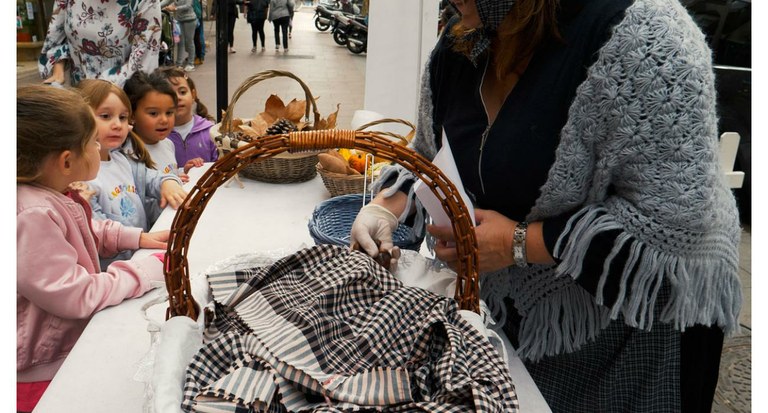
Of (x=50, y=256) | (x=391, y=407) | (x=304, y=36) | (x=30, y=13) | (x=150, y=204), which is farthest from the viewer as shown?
(x=30, y=13)

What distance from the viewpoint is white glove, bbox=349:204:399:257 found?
4.12ft

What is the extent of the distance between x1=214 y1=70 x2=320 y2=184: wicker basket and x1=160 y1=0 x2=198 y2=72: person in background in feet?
10.4

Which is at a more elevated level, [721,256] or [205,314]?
[721,256]

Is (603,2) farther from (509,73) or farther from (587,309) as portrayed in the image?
(587,309)

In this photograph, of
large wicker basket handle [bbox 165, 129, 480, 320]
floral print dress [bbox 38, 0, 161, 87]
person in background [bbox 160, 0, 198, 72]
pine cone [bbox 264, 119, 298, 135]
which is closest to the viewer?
large wicker basket handle [bbox 165, 129, 480, 320]

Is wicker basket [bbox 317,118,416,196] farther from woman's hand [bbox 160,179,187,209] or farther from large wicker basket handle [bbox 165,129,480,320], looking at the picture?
large wicker basket handle [bbox 165,129,480,320]

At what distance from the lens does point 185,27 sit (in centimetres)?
555

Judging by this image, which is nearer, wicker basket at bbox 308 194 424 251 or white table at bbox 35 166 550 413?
white table at bbox 35 166 550 413

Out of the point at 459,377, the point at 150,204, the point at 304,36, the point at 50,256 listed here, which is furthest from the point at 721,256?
the point at 304,36

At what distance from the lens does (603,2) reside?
1.08 m

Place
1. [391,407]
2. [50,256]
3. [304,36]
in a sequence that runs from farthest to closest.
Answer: [304,36]
[50,256]
[391,407]

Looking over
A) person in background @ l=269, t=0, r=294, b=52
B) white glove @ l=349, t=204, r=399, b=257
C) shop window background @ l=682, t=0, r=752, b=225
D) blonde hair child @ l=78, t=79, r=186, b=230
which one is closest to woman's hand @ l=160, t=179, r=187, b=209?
blonde hair child @ l=78, t=79, r=186, b=230

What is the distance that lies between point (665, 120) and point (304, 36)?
4456 mm

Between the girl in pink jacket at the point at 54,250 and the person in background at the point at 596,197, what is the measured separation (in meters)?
0.57
